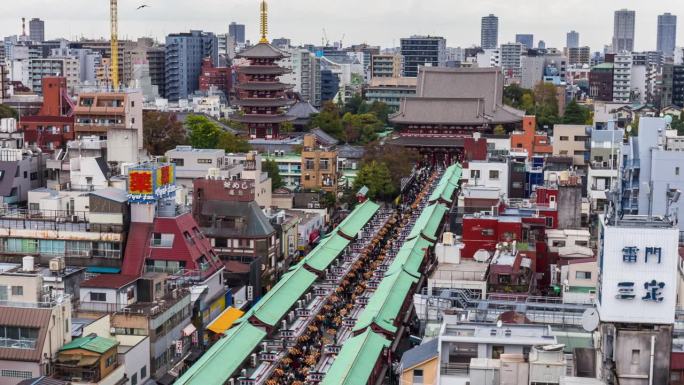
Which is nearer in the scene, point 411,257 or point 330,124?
point 411,257

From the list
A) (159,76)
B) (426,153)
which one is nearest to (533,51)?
(159,76)

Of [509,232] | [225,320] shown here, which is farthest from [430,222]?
[225,320]

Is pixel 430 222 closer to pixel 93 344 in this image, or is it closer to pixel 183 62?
pixel 93 344

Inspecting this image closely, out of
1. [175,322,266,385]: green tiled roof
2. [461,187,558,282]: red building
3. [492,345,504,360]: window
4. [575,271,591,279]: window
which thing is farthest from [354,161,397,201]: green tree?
[492,345,504,360]: window

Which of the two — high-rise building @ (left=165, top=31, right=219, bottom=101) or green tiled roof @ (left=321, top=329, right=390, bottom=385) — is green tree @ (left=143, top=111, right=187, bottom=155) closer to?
green tiled roof @ (left=321, top=329, right=390, bottom=385)

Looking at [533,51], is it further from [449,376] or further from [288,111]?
[449,376]
